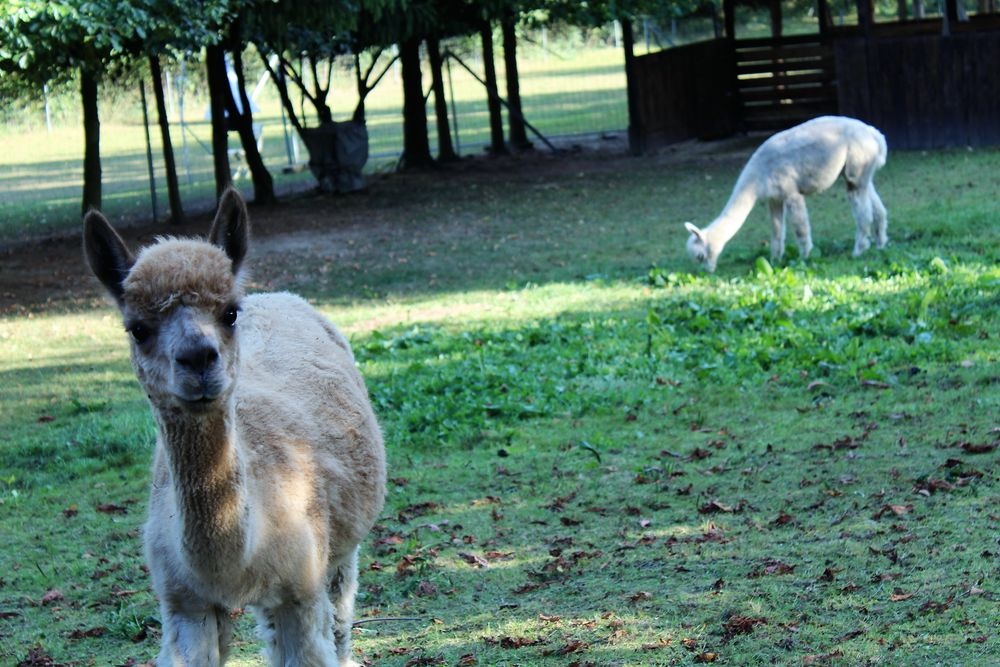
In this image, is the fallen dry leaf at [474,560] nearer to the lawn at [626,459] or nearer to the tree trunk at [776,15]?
the lawn at [626,459]

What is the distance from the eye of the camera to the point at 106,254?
3877mm

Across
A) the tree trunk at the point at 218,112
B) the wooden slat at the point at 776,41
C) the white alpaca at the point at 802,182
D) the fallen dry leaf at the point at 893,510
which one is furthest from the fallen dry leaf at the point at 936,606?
the wooden slat at the point at 776,41

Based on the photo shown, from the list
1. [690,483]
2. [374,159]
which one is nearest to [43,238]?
[374,159]

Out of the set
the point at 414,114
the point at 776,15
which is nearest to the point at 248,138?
the point at 414,114

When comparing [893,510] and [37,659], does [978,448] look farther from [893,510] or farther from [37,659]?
[37,659]

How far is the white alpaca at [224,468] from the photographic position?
3674mm

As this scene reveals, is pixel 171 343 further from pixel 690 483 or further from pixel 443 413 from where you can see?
pixel 443 413

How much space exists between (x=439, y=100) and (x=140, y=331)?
82.5 ft

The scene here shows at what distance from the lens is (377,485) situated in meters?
5.02

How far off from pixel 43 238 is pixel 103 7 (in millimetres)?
8602

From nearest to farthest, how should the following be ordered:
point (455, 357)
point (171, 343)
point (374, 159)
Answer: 1. point (171, 343)
2. point (455, 357)
3. point (374, 159)

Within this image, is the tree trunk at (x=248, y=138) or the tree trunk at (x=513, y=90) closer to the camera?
the tree trunk at (x=248, y=138)

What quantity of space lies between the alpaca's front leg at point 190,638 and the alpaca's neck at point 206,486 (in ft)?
0.98

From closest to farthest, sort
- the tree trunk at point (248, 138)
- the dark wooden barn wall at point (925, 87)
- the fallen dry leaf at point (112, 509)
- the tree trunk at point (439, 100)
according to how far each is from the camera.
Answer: the fallen dry leaf at point (112, 509), the dark wooden barn wall at point (925, 87), the tree trunk at point (248, 138), the tree trunk at point (439, 100)
